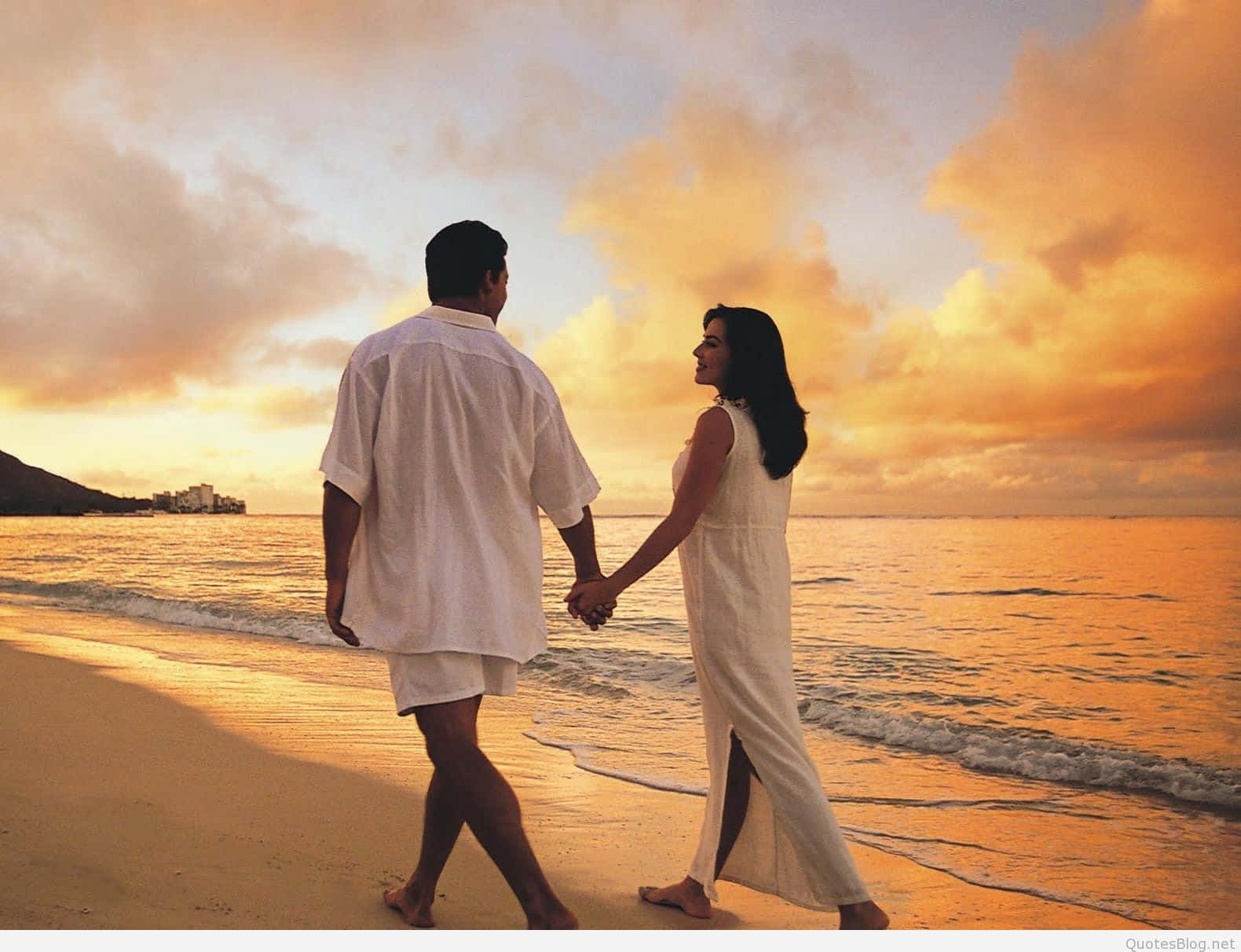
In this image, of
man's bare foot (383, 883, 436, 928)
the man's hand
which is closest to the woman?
the man's hand

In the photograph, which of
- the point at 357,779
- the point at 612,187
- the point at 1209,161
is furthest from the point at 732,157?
the point at 357,779

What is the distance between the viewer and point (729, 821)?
3346 millimetres

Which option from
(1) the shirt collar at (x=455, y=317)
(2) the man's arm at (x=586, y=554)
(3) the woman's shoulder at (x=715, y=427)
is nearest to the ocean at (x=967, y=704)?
(2) the man's arm at (x=586, y=554)

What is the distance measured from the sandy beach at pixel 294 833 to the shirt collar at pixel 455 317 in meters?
1.89

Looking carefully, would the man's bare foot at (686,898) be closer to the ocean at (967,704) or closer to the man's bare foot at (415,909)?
the man's bare foot at (415,909)

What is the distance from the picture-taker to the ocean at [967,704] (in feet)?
16.5

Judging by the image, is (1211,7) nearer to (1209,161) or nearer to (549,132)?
(1209,161)

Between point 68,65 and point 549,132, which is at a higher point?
point 68,65

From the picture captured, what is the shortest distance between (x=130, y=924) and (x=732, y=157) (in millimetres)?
6465

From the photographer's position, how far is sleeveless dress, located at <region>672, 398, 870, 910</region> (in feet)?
10.2

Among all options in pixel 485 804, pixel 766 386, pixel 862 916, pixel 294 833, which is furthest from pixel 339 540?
pixel 294 833

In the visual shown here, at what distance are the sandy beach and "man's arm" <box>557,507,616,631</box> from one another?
Result: 3.52 feet

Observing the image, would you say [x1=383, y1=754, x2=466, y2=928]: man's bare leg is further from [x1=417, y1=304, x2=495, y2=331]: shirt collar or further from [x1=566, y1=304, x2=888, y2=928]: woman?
[x1=417, y1=304, x2=495, y2=331]: shirt collar

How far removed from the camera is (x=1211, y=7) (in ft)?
21.0
